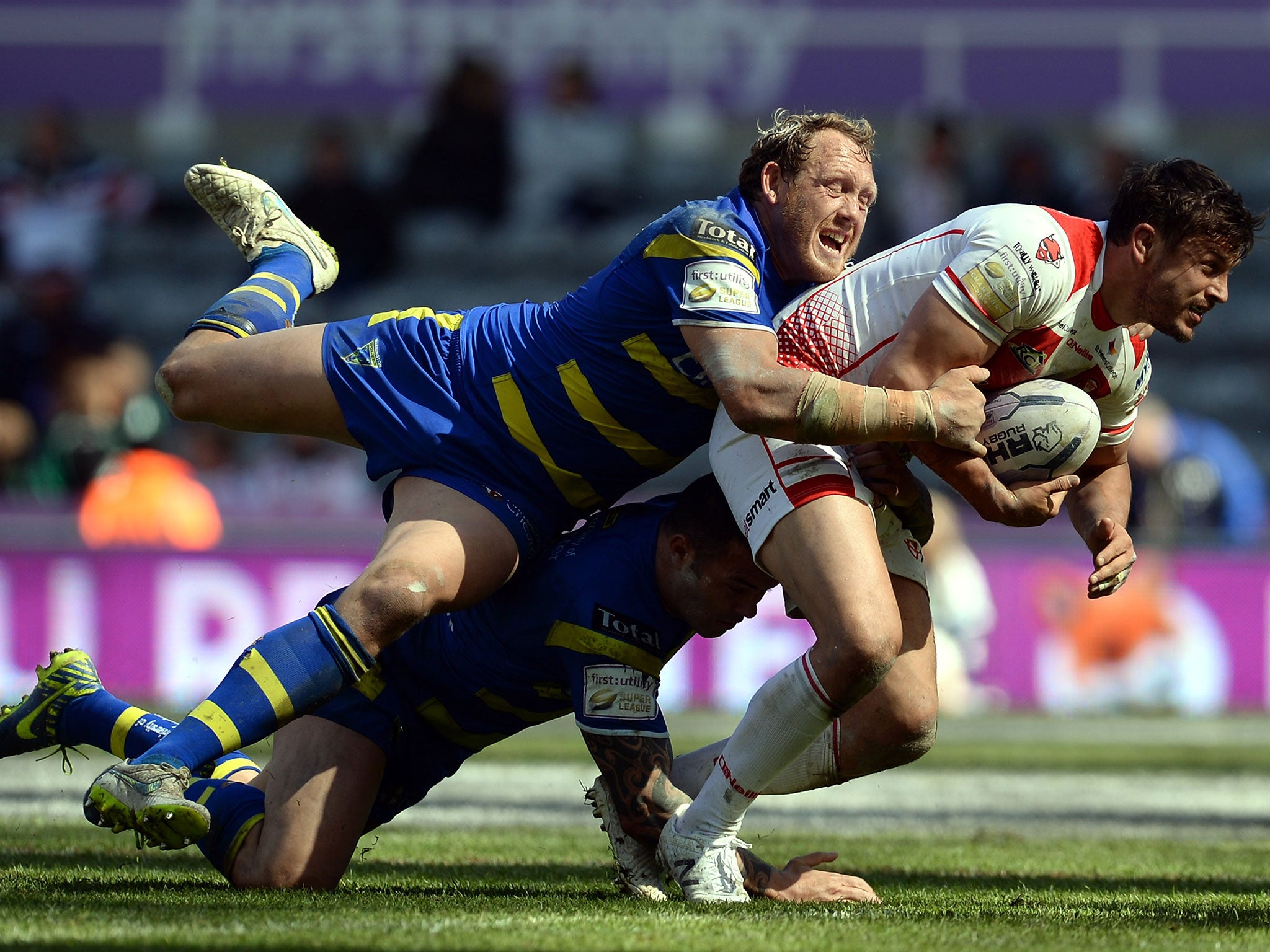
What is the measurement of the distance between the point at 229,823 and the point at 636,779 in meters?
1.14

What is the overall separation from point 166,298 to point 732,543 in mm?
13110

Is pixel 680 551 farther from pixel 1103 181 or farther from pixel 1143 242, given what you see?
pixel 1103 181

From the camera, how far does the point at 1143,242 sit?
4.46 metres

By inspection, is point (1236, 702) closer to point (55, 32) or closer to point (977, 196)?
point (977, 196)

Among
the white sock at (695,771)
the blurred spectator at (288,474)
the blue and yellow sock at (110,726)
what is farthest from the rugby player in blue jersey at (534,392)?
the blurred spectator at (288,474)

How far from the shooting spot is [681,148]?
16.8 meters

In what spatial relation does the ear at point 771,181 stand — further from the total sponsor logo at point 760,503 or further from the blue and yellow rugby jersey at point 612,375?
the total sponsor logo at point 760,503

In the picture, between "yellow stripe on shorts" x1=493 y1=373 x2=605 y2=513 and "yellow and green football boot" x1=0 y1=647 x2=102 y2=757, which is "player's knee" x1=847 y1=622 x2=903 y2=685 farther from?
"yellow and green football boot" x1=0 y1=647 x2=102 y2=757

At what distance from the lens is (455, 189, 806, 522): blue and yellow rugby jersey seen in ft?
15.3

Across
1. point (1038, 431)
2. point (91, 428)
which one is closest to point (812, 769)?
point (1038, 431)

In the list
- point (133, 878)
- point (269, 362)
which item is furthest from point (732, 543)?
point (133, 878)

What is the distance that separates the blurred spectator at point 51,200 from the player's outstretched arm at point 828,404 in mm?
12326

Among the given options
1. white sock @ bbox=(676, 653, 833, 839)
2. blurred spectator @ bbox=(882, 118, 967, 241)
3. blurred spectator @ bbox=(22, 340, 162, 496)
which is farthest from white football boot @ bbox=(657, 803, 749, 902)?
Result: blurred spectator @ bbox=(882, 118, 967, 241)

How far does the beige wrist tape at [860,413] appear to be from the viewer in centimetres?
427
